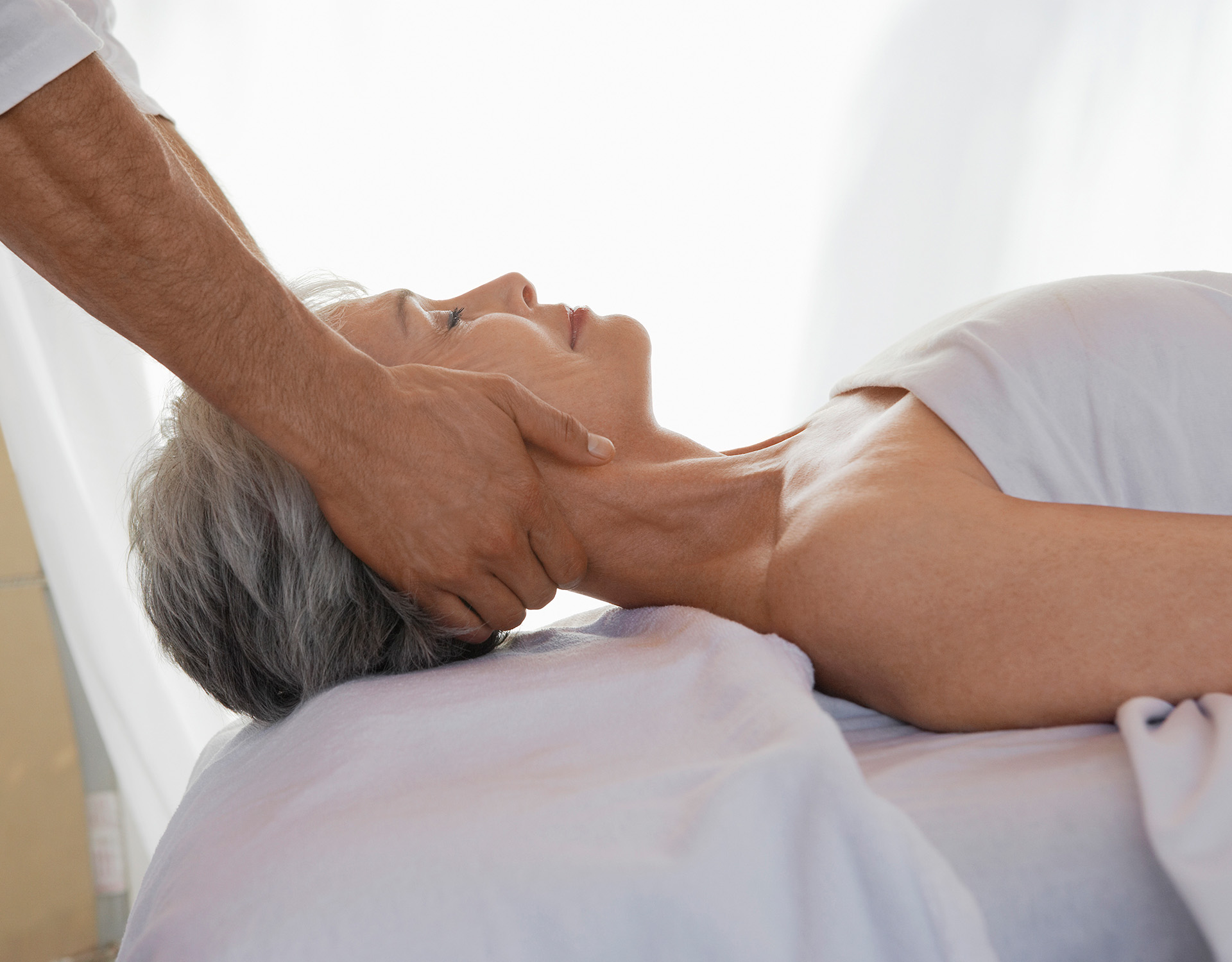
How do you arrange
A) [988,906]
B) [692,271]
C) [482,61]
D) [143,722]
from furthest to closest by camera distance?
[692,271] → [482,61] → [143,722] → [988,906]

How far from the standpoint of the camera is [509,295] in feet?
4.51

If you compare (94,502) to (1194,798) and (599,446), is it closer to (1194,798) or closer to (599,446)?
(599,446)

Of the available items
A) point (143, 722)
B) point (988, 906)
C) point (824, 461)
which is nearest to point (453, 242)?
point (143, 722)

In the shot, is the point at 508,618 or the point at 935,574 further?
the point at 508,618

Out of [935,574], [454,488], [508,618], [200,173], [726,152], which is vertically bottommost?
[508,618]

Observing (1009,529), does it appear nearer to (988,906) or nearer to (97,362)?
(988,906)

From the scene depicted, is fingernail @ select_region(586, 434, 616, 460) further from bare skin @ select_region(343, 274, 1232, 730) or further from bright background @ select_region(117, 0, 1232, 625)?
bright background @ select_region(117, 0, 1232, 625)

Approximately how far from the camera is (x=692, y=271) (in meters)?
2.45

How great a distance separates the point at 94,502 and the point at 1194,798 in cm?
226

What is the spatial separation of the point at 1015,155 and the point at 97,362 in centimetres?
254

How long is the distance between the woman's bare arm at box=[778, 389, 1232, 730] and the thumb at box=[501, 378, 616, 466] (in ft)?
1.25

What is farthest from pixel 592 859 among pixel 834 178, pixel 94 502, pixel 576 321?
pixel 834 178

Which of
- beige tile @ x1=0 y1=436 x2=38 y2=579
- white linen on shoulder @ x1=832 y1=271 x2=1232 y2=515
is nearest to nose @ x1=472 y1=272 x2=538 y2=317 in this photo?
white linen on shoulder @ x1=832 y1=271 x2=1232 y2=515

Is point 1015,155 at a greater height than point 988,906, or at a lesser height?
greater
